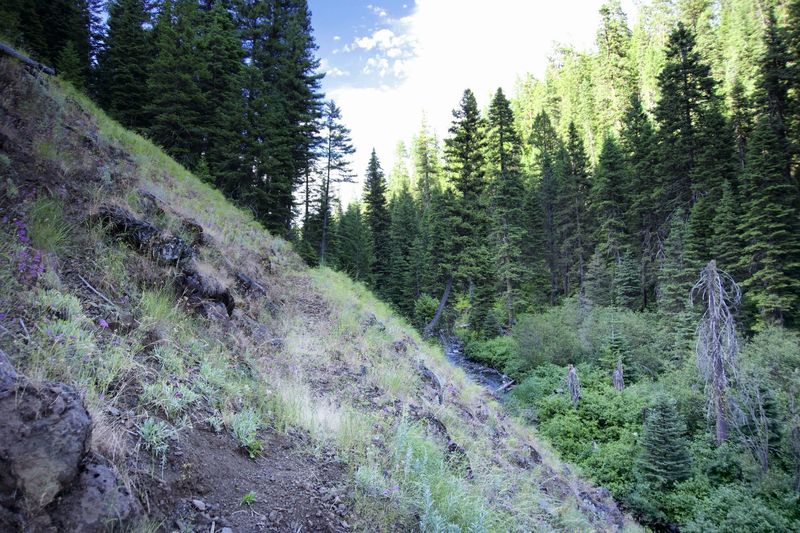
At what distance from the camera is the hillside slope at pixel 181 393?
2.51 meters

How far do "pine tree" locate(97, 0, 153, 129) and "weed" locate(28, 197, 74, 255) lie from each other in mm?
21250

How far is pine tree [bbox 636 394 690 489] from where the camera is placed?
39.0 feet

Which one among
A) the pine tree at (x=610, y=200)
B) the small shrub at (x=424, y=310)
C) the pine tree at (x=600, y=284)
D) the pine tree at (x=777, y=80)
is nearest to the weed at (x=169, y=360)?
the small shrub at (x=424, y=310)

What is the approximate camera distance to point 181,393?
11.6 feet

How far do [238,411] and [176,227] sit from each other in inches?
175

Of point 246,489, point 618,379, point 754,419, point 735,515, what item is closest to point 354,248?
point 618,379

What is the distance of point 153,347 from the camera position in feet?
13.4

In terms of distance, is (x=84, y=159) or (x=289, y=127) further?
(x=289, y=127)

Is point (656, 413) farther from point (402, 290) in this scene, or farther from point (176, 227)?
point (402, 290)

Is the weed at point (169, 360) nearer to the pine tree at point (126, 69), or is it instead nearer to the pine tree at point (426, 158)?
the pine tree at point (126, 69)

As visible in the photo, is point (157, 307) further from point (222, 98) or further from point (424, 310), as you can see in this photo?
point (424, 310)

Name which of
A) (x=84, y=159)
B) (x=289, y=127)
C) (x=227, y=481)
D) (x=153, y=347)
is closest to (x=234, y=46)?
(x=289, y=127)

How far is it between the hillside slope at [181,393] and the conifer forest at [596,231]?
6.72 meters

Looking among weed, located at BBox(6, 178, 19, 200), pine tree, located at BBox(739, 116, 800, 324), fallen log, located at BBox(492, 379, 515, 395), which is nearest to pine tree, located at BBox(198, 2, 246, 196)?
weed, located at BBox(6, 178, 19, 200)
